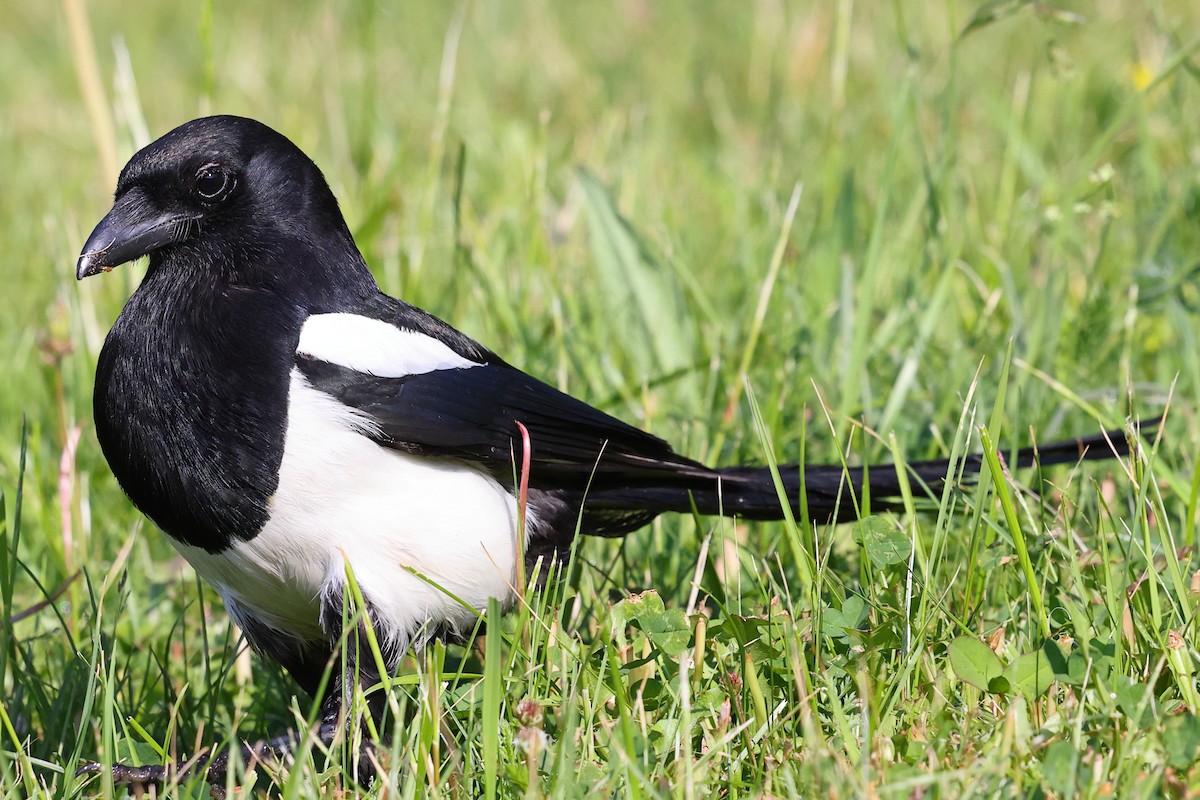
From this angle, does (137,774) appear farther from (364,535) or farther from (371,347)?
(371,347)

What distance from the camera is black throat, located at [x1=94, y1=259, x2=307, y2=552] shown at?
1937mm

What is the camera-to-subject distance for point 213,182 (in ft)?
7.06

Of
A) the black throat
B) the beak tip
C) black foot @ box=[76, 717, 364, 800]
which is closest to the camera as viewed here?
black foot @ box=[76, 717, 364, 800]

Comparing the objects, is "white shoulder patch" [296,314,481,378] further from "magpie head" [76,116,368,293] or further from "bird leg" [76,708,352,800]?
"bird leg" [76,708,352,800]

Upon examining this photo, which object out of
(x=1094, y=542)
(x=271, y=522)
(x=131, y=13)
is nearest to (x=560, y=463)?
(x=271, y=522)

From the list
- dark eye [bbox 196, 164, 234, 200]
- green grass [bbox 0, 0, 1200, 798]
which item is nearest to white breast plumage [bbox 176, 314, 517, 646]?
green grass [bbox 0, 0, 1200, 798]

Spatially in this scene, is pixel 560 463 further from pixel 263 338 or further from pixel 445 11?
pixel 445 11

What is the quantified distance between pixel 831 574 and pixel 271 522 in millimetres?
804

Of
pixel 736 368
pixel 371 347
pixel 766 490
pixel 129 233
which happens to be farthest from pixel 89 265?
pixel 736 368

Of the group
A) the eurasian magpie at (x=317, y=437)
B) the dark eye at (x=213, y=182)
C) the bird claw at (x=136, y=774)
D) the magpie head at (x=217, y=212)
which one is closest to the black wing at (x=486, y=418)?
the eurasian magpie at (x=317, y=437)

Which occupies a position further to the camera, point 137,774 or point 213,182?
point 213,182

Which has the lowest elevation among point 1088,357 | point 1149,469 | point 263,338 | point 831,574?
point 831,574

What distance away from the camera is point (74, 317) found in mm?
3021

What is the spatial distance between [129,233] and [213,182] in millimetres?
156
